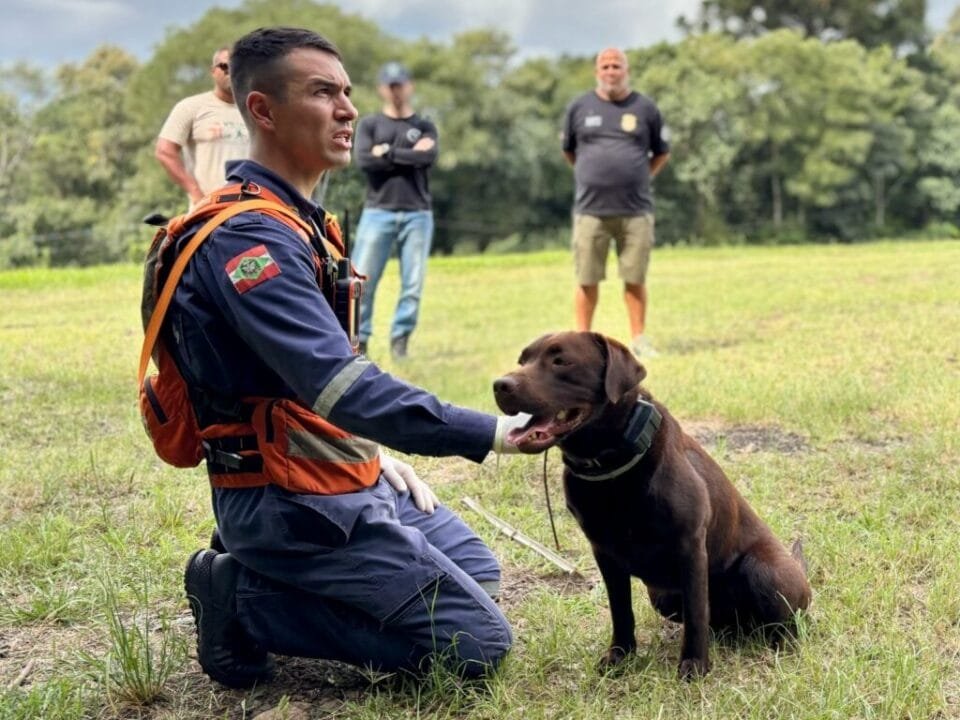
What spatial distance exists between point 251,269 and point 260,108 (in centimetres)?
48

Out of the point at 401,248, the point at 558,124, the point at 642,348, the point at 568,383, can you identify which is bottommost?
the point at 642,348

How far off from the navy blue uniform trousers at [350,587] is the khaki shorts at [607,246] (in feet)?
16.8

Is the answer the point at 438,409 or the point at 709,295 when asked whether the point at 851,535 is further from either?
the point at 709,295

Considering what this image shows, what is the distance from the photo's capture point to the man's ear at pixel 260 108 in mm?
2402

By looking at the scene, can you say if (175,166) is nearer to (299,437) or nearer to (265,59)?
(265,59)

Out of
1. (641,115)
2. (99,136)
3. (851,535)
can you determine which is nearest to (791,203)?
(99,136)

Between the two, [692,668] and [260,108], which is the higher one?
[260,108]

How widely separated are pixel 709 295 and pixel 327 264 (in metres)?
10.4

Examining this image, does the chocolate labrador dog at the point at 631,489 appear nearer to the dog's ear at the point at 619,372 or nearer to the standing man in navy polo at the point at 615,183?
the dog's ear at the point at 619,372

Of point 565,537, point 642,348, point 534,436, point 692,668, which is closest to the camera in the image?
point 534,436

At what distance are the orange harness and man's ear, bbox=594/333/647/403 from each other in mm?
661

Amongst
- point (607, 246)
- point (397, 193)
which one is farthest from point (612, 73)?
point (397, 193)

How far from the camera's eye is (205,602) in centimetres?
259

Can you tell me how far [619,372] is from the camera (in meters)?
2.45
